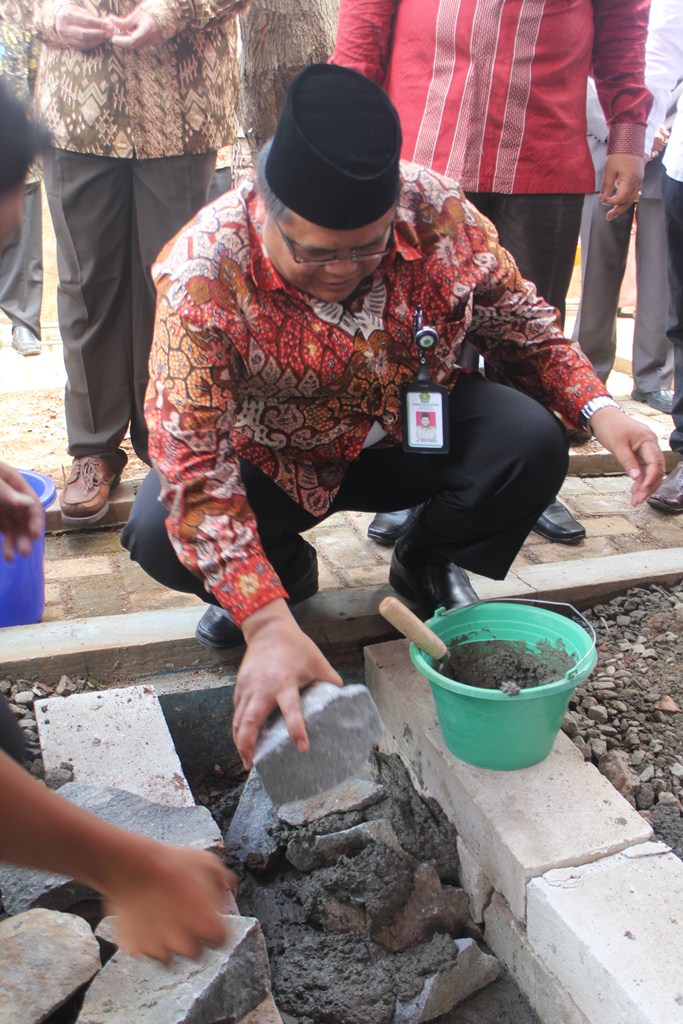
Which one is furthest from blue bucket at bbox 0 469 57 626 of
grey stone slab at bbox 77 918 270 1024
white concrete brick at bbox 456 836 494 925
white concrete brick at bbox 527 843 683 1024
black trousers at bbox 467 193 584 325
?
black trousers at bbox 467 193 584 325

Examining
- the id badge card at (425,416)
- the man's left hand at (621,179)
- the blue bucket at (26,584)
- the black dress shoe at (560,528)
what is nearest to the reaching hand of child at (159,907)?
the id badge card at (425,416)

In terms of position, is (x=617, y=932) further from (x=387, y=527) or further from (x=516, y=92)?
(x=516, y=92)

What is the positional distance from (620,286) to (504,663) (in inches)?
133

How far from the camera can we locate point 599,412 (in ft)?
7.36

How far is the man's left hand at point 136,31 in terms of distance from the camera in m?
3.05

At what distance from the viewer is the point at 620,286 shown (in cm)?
493

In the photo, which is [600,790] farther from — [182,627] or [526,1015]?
[182,627]

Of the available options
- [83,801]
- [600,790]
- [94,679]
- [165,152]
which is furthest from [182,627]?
[165,152]

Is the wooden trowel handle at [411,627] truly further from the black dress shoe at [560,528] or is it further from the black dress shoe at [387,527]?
the black dress shoe at [560,528]

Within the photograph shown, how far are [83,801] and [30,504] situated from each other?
2.07 ft

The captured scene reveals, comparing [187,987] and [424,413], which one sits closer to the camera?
[187,987]

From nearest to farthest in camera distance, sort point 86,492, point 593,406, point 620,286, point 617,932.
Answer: point 617,932 < point 593,406 < point 86,492 < point 620,286

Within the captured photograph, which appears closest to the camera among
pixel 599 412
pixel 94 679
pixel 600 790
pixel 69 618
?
pixel 600 790

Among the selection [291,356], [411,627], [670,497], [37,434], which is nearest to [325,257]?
[291,356]
